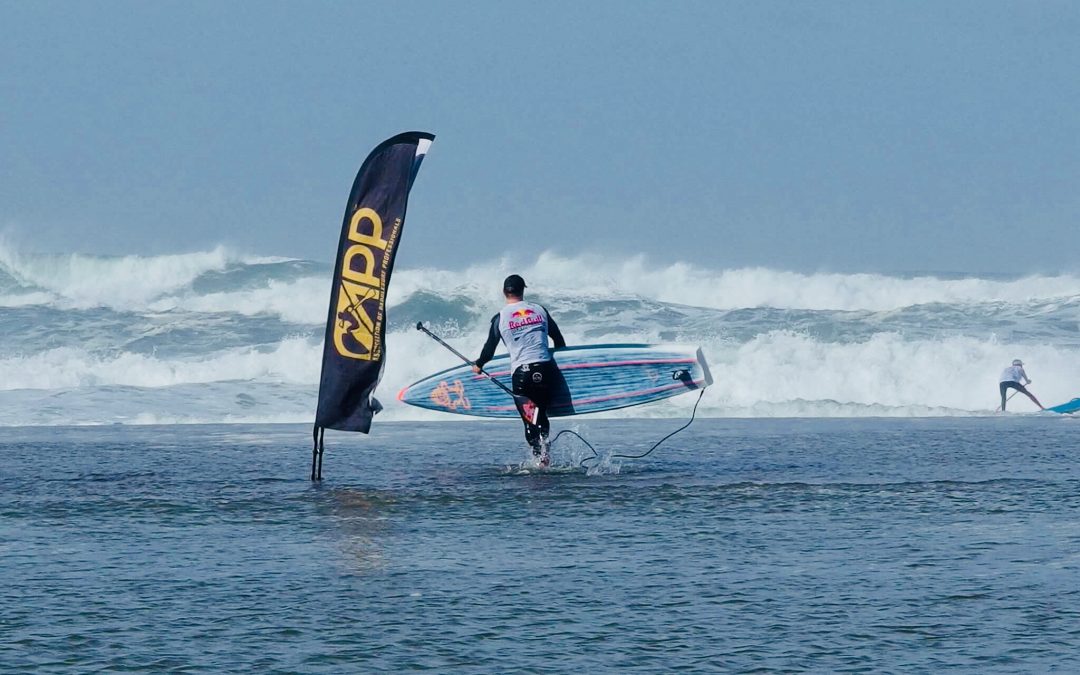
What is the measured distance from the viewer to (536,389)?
1188 centimetres

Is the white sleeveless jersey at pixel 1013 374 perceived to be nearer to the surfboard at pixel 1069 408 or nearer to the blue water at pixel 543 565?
the surfboard at pixel 1069 408

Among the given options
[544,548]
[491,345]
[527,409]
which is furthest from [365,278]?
[544,548]

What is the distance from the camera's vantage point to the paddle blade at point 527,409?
11.9 m

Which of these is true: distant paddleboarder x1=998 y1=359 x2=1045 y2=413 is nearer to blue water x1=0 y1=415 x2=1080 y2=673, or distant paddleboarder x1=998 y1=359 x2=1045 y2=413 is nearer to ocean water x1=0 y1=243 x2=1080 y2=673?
ocean water x1=0 y1=243 x2=1080 y2=673

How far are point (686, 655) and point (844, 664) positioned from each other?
54cm

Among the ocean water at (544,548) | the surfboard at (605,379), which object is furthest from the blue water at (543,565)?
the surfboard at (605,379)

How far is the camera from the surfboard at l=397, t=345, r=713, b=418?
1340cm

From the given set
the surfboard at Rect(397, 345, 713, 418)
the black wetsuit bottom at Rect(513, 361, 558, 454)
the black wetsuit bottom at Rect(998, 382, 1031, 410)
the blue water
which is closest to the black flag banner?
the blue water

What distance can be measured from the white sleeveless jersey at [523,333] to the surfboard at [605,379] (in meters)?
1.03

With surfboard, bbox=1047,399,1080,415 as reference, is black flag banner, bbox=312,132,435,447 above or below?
above

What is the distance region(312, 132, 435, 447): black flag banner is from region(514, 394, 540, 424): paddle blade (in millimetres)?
1745

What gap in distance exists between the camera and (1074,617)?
217 inches

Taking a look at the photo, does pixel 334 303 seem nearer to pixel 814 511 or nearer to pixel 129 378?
pixel 814 511

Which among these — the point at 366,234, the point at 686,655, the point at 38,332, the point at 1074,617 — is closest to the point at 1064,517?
the point at 1074,617
